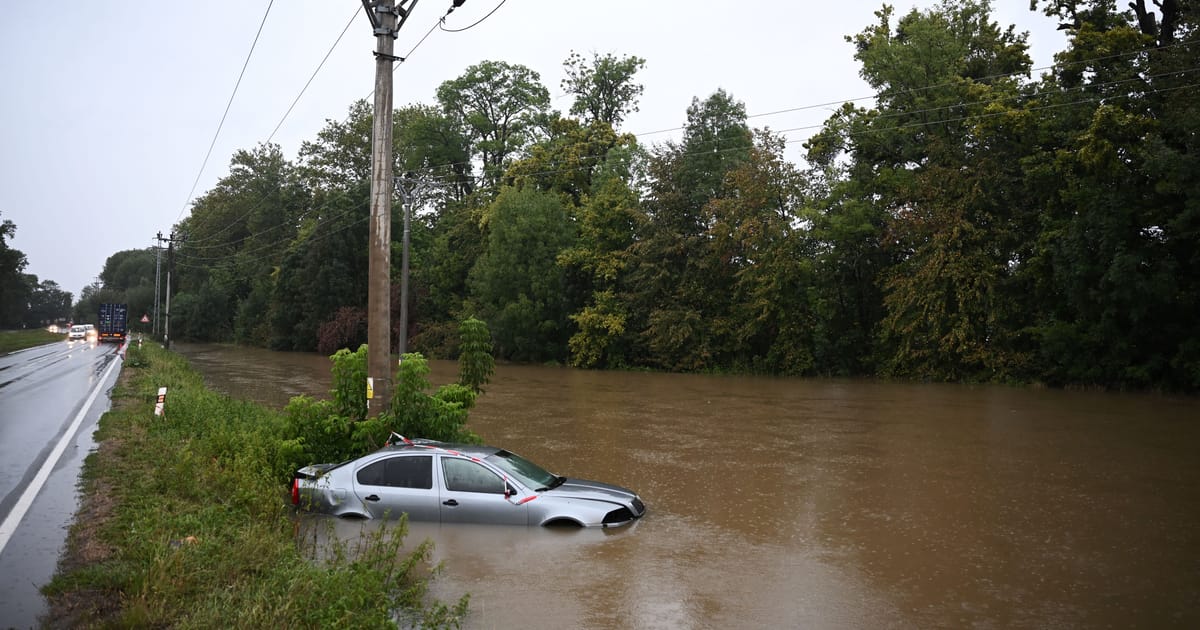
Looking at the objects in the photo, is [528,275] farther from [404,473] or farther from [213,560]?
[213,560]

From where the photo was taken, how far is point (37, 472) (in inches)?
488

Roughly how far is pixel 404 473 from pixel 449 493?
696 mm

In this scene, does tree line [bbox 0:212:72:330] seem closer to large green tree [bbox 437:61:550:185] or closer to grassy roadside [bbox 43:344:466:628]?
large green tree [bbox 437:61:550:185]

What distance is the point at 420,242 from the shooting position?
221ft

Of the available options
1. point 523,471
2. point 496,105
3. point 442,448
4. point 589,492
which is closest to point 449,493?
point 442,448

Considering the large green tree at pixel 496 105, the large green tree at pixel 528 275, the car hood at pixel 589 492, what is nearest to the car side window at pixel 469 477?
the car hood at pixel 589 492

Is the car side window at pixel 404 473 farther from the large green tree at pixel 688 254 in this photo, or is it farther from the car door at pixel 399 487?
the large green tree at pixel 688 254

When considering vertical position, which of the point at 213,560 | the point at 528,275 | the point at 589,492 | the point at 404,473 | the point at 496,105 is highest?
the point at 496,105

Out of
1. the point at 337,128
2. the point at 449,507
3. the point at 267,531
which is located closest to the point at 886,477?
the point at 449,507

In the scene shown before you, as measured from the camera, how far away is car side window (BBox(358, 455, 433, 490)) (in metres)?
11.2

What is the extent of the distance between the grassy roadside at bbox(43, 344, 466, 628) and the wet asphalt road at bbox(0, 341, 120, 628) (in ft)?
0.71

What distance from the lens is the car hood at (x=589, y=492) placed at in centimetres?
1124

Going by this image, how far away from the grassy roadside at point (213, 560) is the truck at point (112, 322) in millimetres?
62498

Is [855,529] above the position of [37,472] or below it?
below
